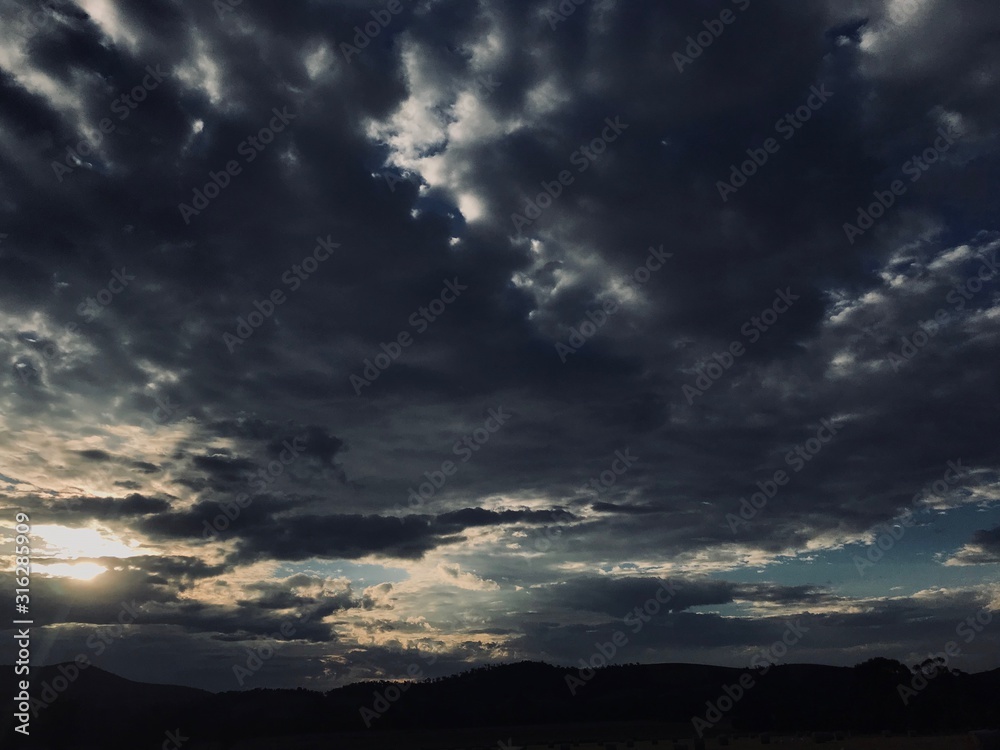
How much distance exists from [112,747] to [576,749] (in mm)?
135776

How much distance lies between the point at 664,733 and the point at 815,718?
139 ft

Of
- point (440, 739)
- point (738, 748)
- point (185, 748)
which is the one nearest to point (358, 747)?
point (440, 739)

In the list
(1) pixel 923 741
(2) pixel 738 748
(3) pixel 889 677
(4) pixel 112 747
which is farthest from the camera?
(4) pixel 112 747

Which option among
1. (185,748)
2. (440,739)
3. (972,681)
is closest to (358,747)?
(440,739)

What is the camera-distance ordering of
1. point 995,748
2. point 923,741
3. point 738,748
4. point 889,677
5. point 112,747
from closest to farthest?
point 995,748 → point 923,741 → point 738,748 → point 889,677 → point 112,747

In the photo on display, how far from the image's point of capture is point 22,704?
5284cm

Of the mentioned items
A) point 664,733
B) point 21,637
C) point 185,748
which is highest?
point 21,637

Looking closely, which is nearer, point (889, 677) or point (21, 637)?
point (21, 637)

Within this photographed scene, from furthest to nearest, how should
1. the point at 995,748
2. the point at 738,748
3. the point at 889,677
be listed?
the point at 889,677, the point at 738,748, the point at 995,748

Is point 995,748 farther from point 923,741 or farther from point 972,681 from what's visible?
point 972,681

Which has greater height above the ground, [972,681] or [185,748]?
[185,748]

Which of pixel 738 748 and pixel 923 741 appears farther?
pixel 738 748

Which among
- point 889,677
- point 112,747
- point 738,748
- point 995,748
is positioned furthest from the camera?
point 112,747

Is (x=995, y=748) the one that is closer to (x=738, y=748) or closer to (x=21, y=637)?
(x=738, y=748)
